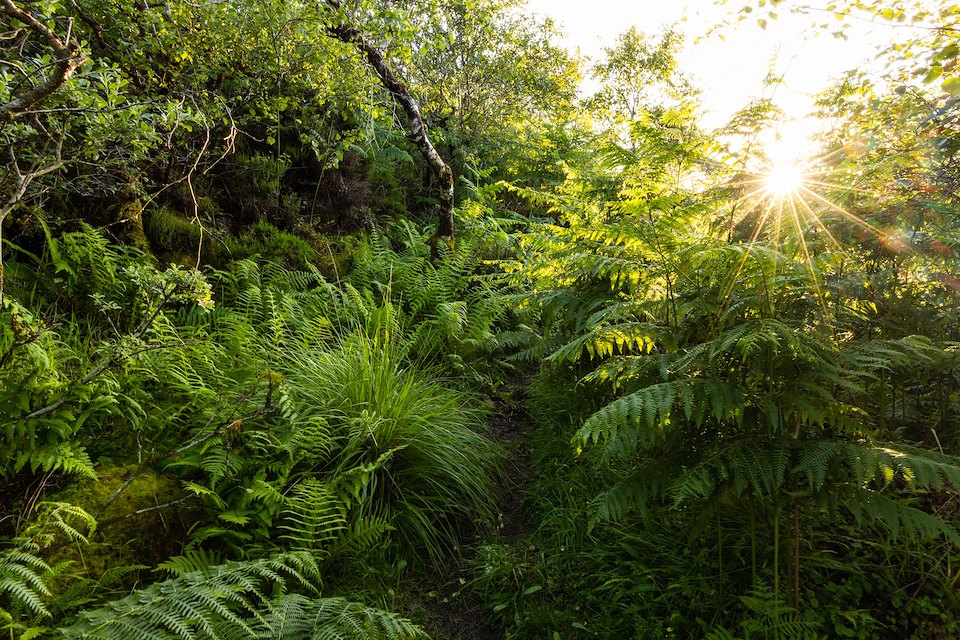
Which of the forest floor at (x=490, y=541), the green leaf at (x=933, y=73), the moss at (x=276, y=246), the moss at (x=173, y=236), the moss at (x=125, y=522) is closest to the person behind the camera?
the moss at (x=125, y=522)

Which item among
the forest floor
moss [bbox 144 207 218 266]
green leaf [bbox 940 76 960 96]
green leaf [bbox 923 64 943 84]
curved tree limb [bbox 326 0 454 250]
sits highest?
curved tree limb [bbox 326 0 454 250]

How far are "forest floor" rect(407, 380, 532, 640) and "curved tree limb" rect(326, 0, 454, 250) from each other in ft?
9.45

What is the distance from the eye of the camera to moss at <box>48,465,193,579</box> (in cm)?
203

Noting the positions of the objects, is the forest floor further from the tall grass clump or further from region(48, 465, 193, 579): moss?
region(48, 465, 193, 579): moss

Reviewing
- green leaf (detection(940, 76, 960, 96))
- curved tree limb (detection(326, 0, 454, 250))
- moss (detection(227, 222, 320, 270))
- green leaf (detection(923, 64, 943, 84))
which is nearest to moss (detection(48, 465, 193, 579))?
moss (detection(227, 222, 320, 270))

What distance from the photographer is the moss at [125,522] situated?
203 centimetres

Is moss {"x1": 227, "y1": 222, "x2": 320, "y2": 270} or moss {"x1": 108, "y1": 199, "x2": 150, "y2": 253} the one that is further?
moss {"x1": 227, "y1": 222, "x2": 320, "y2": 270}

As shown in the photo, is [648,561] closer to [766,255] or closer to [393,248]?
[766,255]

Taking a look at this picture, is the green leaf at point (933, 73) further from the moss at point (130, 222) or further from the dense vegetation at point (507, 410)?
the moss at point (130, 222)

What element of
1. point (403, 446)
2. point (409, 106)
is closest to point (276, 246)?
point (409, 106)

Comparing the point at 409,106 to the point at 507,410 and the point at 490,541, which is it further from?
the point at 490,541

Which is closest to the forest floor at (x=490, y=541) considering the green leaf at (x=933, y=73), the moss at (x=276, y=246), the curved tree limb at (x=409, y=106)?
the moss at (x=276, y=246)

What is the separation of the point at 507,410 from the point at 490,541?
5.35 ft

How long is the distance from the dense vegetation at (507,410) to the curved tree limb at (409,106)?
2.12 ft
